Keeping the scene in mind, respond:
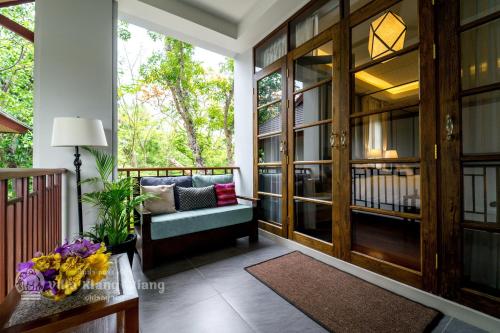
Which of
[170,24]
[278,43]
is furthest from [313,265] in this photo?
[170,24]

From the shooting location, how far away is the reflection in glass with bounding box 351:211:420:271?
1.78 m

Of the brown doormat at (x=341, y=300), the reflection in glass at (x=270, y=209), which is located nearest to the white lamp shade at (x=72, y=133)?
the brown doormat at (x=341, y=300)

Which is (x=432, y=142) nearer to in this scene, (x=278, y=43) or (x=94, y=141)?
(x=278, y=43)

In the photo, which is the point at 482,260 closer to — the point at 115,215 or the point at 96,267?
the point at 96,267

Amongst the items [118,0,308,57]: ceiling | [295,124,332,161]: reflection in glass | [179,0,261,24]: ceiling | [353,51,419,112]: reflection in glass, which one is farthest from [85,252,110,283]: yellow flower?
[179,0,261,24]: ceiling

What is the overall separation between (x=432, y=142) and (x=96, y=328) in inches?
89.6

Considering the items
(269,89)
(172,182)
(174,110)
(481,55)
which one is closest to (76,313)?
(172,182)

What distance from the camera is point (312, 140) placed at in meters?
2.59

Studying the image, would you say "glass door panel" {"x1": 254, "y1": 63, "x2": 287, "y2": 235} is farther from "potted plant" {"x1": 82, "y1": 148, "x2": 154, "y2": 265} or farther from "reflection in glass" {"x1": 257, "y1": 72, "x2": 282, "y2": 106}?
"potted plant" {"x1": 82, "y1": 148, "x2": 154, "y2": 265}

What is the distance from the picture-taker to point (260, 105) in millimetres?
3412

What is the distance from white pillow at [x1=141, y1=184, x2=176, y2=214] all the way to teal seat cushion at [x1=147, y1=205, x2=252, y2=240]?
0.10m

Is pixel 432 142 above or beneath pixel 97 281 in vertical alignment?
above

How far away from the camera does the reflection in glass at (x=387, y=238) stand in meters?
1.78

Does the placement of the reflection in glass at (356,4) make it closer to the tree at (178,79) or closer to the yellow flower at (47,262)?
the yellow flower at (47,262)
